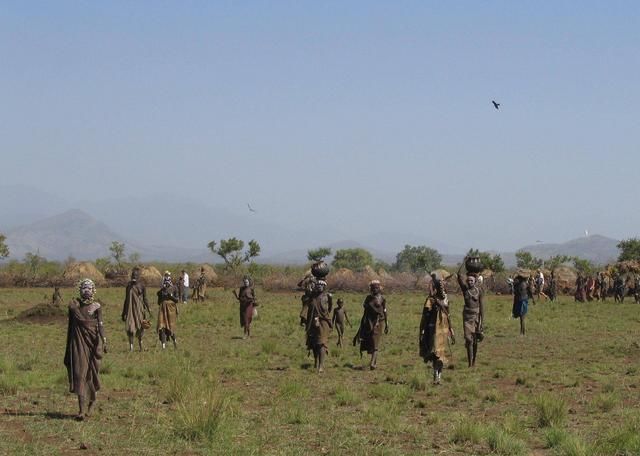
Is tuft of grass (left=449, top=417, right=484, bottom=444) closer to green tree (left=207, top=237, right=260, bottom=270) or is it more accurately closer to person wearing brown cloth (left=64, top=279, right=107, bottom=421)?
person wearing brown cloth (left=64, top=279, right=107, bottom=421)

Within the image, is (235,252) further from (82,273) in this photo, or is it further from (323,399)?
(323,399)

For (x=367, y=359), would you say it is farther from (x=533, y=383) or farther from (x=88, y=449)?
(x=88, y=449)

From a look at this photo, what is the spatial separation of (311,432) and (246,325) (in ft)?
50.9

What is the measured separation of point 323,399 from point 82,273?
5817 cm

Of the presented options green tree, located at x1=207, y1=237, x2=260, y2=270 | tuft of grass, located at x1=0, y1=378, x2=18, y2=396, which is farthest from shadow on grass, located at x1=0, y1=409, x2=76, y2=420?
green tree, located at x1=207, y1=237, x2=260, y2=270

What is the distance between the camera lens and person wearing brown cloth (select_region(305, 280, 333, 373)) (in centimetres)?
1931

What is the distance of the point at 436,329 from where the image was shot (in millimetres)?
17812

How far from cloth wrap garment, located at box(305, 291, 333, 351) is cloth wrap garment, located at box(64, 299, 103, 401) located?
6736 millimetres

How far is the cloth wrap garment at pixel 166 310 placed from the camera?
23469mm

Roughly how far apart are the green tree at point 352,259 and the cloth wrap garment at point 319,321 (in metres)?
93.3

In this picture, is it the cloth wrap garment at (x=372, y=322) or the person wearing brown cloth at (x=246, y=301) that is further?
the person wearing brown cloth at (x=246, y=301)

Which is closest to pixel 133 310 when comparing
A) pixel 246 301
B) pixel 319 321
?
pixel 246 301

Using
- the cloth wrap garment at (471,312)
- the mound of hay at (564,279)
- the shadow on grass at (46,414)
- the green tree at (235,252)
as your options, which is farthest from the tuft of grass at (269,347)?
the green tree at (235,252)

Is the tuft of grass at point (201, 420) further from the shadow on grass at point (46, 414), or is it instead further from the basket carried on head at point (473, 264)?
the basket carried on head at point (473, 264)
